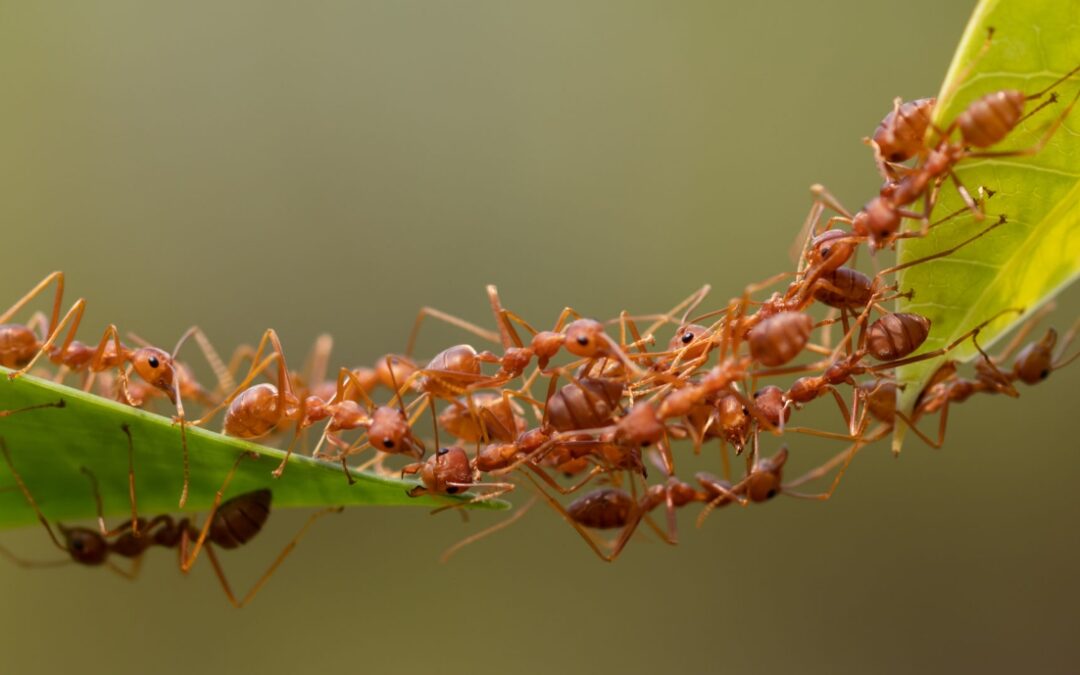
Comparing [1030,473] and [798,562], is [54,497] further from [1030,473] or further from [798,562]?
[1030,473]

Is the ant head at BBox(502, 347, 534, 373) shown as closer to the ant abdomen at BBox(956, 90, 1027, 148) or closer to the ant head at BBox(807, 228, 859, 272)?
the ant head at BBox(807, 228, 859, 272)

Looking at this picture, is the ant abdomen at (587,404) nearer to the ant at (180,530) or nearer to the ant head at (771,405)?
the ant head at (771,405)

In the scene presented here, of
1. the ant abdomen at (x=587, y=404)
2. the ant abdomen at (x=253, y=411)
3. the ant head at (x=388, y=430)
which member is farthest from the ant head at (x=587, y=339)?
the ant abdomen at (x=253, y=411)

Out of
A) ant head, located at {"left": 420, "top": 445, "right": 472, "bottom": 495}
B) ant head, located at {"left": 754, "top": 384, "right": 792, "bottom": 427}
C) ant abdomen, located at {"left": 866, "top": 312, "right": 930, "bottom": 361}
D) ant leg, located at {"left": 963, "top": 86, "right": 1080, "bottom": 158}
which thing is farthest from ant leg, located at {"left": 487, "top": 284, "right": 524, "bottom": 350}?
ant leg, located at {"left": 963, "top": 86, "right": 1080, "bottom": 158}

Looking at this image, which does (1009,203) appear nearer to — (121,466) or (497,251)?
(121,466)

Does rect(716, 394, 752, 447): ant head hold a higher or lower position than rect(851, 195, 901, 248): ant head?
lower

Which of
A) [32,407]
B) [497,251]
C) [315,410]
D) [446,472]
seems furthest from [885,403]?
[497,251]
